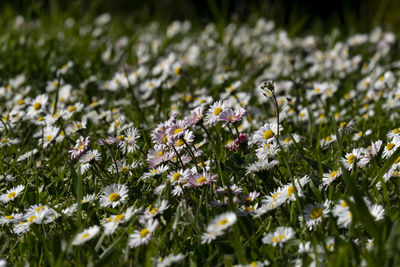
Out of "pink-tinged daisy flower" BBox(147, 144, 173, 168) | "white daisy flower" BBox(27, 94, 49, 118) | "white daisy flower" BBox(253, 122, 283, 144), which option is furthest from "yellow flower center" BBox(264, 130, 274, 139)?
"white daisy flower" BBox(27, 94, 49, 118)

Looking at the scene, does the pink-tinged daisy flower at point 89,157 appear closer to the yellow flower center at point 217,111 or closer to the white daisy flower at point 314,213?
the yellow flower center at point 217,111

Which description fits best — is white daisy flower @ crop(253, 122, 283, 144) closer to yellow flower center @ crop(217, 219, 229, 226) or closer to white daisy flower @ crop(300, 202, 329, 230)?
white daisy flower @ crop(300, 202, 329, 230)

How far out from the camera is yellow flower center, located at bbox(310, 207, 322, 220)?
1452 millimetres

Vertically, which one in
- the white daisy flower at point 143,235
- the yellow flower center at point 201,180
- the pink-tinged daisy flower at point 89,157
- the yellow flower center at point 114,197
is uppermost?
the pink-tinged daisy flower at point 89,157

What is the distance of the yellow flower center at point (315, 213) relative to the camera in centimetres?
145

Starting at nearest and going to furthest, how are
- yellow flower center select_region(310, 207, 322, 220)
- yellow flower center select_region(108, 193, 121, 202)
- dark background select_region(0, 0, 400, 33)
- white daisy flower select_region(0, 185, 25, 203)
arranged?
yellow flower center select_region(310, 207, 322, 220)
yellow flower center select_region(108, 193, 121, 202)
white daisy flower select_region(0, 185, 25, 203)
dark background select_region(0, 0, 400, 33)

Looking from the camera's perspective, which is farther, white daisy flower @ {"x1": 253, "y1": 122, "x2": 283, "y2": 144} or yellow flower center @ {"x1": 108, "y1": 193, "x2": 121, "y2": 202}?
white daisy flower @ {"x1": 253, "y1": 122, "x2": 283, "y2": 144}

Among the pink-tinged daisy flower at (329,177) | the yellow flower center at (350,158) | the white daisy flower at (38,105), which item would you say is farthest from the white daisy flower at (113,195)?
the white daisy flower at (38,105)

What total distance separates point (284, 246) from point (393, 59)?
308cm

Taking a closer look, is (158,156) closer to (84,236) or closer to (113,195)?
(113,195)

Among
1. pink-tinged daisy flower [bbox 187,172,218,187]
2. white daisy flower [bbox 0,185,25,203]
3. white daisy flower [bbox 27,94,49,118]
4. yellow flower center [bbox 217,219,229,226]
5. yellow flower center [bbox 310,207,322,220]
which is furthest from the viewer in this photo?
white daisy flower [bbox 27,94,49,118]

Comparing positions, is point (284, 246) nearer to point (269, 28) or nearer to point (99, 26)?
point (269, 28)

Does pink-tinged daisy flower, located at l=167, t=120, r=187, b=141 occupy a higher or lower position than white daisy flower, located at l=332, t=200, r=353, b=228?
higher

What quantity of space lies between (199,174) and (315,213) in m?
0.39
